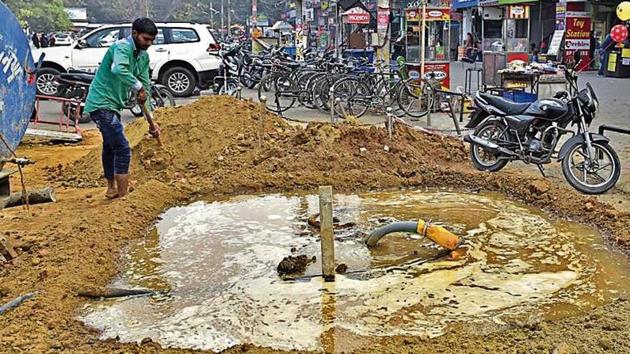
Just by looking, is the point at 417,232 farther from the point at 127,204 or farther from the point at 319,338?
the point at 127,204

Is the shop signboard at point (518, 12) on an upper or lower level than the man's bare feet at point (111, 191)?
upper

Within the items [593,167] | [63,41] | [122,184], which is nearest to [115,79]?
[122,184]

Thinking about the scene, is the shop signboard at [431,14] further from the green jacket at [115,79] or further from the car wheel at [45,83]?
the green jacket at [115,79]

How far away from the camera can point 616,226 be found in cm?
633

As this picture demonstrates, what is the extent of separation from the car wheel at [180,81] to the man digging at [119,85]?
10388mm

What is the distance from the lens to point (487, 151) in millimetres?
8711

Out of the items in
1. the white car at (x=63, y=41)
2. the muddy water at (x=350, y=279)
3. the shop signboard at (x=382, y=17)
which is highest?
the shop signboard at (x=382, y=17)

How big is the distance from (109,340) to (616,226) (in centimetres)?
443

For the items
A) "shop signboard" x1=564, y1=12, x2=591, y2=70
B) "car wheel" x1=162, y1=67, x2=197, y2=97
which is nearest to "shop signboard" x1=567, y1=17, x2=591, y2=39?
"shop signboard" x1=564, y1=12, x2=591, y2=70

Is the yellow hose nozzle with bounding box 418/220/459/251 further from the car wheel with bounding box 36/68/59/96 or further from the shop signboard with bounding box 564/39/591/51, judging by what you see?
the shop signboard with bounding box 564/39/591/51

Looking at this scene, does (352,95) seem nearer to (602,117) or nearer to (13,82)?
(602,117)

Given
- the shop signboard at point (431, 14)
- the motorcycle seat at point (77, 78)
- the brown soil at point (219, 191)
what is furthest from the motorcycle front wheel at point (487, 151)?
the motorcycle seat at point (77, 78)

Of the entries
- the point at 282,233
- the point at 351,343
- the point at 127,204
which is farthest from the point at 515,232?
the point at 127,204

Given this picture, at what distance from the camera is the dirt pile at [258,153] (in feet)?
27.6
